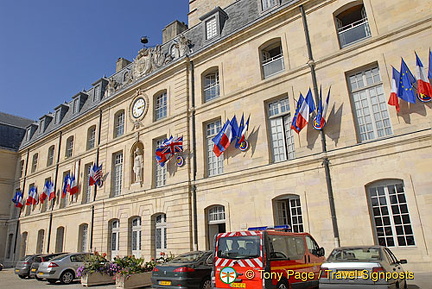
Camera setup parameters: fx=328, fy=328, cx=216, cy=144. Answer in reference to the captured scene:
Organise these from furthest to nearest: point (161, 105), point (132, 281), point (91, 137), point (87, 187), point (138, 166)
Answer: point (91, 137) < point (87, 187) < point (161, 105) < point (138, 166) < point (132, 281)

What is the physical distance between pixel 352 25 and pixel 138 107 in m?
11.7

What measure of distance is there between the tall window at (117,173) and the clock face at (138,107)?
253 centimetres

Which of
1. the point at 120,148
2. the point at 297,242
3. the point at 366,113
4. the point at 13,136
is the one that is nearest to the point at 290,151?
the point at 366,113

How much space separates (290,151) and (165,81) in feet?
27.3

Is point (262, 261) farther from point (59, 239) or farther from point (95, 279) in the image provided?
point (59, 239)

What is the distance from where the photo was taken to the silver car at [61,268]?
12.8 metres

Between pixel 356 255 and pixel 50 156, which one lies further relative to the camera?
pixel 50 156

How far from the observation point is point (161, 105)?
17.7 meters

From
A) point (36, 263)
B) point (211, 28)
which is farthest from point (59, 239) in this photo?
point (211, 28)

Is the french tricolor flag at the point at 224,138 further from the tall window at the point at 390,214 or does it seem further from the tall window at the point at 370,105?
the tall window at the point at 390,214

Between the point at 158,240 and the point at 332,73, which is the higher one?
the point at 332,73

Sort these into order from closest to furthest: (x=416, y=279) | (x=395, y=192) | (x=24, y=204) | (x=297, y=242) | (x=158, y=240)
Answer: (x=297, y=242) < (x=416, y=279) < (x=395, y=192) < (x=158, y=240) < (x=24, y=204)

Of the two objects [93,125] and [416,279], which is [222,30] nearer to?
[93,125]

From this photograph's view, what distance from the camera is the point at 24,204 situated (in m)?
27.1
